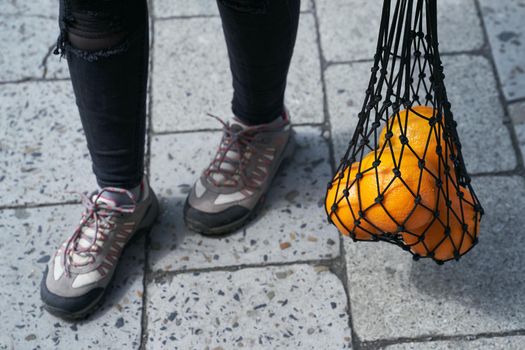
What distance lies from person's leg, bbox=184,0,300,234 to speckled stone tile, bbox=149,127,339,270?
0.15ft

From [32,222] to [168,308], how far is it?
0.50 metres

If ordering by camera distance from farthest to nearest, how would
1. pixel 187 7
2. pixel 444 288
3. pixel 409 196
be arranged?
pixel 187 7, pixel 444 288, pixel 409 196

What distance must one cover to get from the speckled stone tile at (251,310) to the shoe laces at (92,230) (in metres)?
0.18

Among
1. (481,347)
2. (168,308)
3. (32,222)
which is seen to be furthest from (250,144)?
(481,347)

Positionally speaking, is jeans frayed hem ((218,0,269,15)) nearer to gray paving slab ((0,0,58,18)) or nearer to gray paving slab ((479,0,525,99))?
gray paving slab ((479,0,525,99))

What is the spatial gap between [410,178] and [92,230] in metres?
0.86

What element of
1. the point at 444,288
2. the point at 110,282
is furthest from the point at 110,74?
the point at 444,288

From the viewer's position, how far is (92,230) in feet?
6.38

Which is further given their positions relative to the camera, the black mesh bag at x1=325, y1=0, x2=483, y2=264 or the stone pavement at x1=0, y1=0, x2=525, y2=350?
the stone pavement at x1=0, y1=0, x2=525, y2=350

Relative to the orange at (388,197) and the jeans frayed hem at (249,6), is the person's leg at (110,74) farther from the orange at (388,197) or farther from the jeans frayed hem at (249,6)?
the orange at (388,197)

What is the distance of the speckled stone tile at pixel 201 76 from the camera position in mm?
2371

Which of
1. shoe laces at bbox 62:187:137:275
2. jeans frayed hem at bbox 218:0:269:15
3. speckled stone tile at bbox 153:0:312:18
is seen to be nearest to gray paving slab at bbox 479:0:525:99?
speckled stone tile at bbox 153:0:312:18

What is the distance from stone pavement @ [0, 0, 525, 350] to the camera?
1.87 metres

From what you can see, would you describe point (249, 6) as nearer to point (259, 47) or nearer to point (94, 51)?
point (259, 47)
